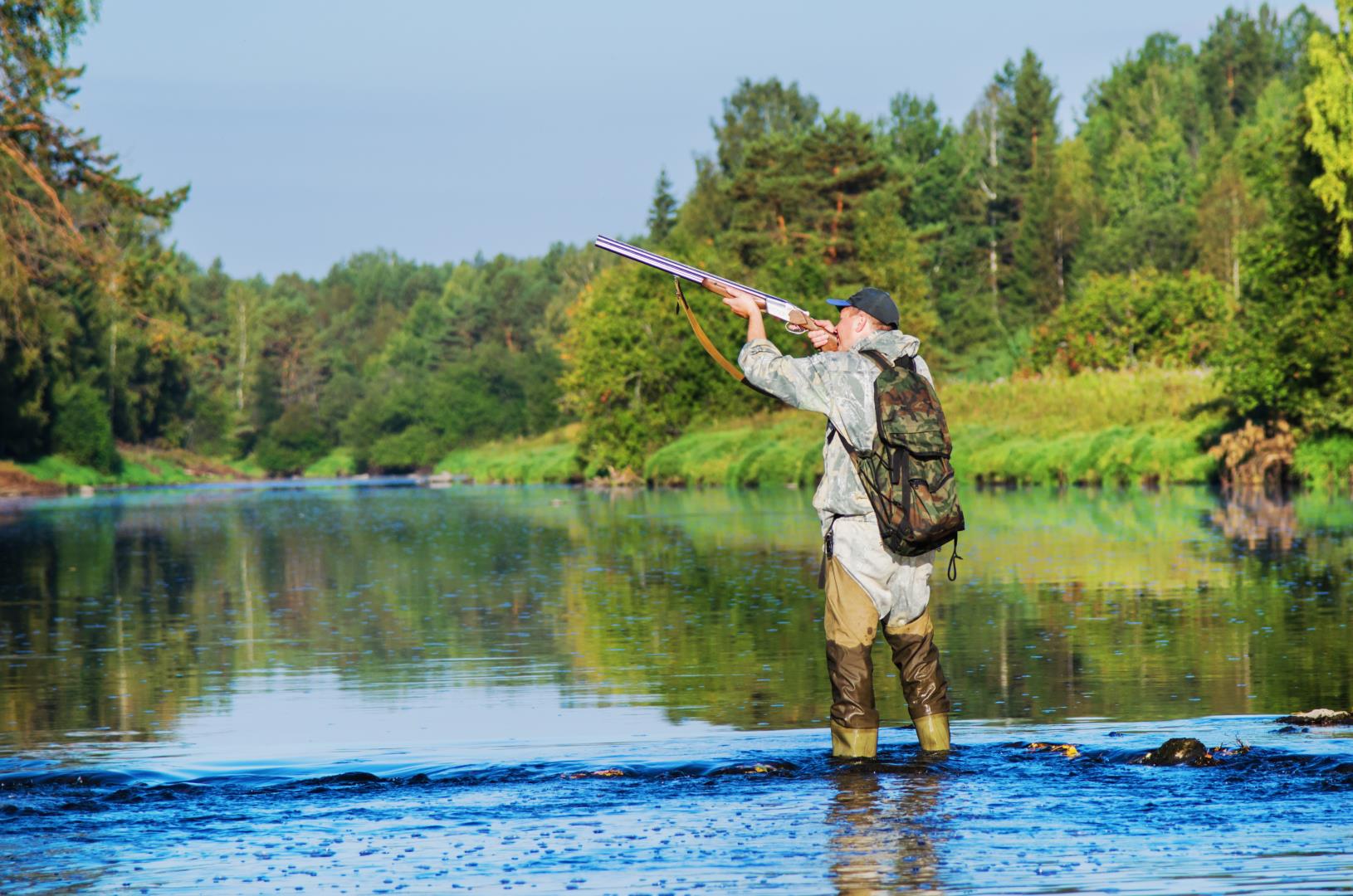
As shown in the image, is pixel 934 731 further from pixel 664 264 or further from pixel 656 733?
pixel 664 264

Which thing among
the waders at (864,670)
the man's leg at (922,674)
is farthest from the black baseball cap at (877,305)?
the man's leg at (922,674)

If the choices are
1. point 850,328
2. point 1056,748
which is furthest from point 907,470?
point 1056,748

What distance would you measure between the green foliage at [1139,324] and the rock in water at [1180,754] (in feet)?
182

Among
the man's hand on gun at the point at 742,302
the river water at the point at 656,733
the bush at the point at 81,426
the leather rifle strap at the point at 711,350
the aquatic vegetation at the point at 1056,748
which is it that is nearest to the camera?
the river water at the point at 656,733

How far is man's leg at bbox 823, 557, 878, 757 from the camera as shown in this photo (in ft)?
26.0

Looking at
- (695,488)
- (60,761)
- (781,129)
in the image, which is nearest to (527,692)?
(60,761)

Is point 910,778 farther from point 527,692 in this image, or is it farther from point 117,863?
point 527,692

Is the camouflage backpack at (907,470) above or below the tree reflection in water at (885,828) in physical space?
above

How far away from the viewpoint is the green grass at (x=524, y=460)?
7812 centimetres

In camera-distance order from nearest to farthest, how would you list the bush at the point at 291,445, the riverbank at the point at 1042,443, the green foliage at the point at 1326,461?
1. the green foliage at the point at 1326,461
2. the riverbank at the point at 1042,443
3. the bush at the point at 291,445

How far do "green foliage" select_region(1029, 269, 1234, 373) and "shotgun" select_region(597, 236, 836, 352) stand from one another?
55.1m

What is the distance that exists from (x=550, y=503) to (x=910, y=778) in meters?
41.5

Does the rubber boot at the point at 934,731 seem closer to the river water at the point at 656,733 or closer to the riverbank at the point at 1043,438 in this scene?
the river water at the point at 656,733

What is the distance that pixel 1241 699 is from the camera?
10039mm
